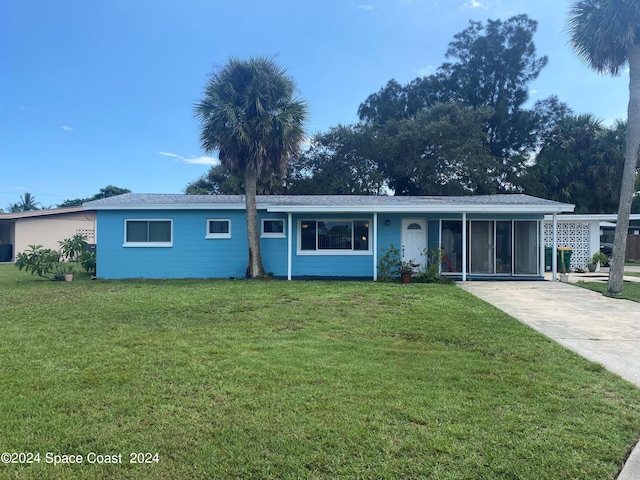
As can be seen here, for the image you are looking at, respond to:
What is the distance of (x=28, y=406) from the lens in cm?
318

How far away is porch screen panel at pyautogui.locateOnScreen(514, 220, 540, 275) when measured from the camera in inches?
549

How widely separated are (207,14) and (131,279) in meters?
10.4

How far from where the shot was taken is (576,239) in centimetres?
1719

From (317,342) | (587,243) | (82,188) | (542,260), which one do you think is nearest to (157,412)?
(317,342)

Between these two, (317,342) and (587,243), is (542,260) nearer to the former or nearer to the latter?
(587,243)

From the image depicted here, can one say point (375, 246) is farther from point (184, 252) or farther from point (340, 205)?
point (184, 252)

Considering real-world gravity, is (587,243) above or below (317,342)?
above

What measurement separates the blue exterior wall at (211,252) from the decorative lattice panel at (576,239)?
6572 millimetres

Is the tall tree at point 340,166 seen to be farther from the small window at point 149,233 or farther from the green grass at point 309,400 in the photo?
the green grass at point 309,400

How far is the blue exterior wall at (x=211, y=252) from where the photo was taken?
13.4m

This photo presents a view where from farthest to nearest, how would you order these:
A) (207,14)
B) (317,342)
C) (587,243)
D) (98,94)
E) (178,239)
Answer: (98,94), (587,243), (207,14), (178,239), (317,342)

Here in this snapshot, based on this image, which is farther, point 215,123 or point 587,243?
point 587,243

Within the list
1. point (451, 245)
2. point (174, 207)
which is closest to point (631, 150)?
point (451, 245)

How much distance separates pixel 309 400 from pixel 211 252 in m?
10.9
